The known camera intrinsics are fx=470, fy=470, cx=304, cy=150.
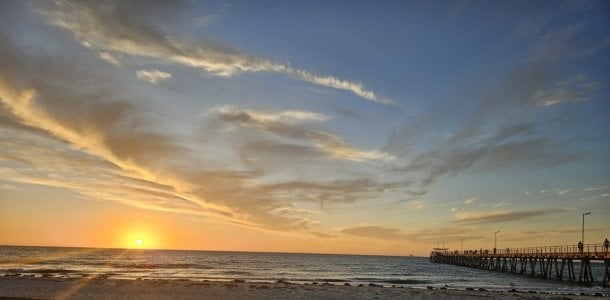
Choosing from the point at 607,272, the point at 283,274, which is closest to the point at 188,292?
the point at 607,272

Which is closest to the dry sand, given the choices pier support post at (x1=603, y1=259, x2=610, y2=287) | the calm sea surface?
the calm sea surface

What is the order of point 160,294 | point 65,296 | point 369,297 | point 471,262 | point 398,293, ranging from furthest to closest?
point 471,262, point 398,293, point 369,297, point 160,294, point 65,296

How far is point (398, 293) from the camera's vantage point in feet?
108

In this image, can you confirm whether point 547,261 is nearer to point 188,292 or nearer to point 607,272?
point 607,272

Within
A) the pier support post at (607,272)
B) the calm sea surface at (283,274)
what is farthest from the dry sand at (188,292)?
the pier support post at (607,272)

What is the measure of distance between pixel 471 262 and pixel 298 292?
8692cm

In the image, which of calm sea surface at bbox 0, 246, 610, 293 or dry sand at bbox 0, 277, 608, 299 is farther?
calm sea surface at bbox 0, 246, 610, 293

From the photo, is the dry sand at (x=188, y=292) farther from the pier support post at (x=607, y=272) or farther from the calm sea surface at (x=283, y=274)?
the pier support post at (x=607, y=272)

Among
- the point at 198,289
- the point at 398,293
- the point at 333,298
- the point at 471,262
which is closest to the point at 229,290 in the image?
the point at 198,289

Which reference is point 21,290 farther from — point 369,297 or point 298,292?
point 369,297

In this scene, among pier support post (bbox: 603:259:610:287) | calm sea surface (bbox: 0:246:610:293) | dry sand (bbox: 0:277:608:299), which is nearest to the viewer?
dry sand (bbox: 0:277:608:299)

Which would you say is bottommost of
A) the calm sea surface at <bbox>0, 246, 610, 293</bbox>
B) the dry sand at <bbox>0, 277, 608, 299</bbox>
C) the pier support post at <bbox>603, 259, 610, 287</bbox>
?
the calm sea surface at <bbox>0, 246, 610, 293</bbox>

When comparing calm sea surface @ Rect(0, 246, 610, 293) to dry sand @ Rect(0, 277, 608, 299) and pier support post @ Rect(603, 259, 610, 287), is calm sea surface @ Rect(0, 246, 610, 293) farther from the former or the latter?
dry sand @ Rect(0, 277, 608, 299)

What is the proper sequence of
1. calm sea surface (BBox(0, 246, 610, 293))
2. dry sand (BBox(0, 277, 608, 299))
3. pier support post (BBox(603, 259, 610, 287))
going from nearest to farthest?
dry sand (BBox(0, 277, 608, 299)) < pier support post (BBox(603, 259, 610, 287)) < calm sea surface (BBox(0, 246, 610, 293))
